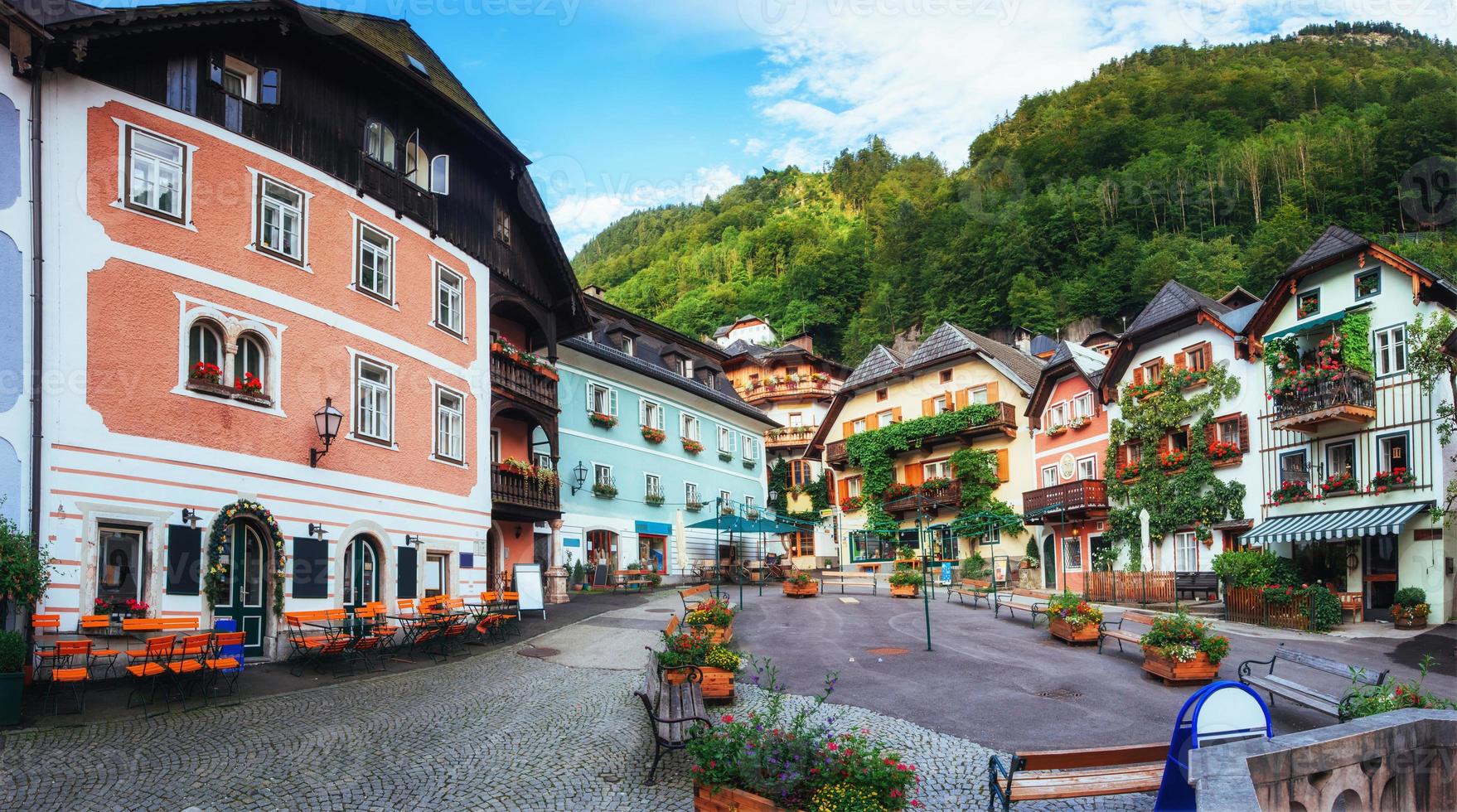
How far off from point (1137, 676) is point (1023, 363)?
3267 cm

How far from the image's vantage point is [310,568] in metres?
17.5

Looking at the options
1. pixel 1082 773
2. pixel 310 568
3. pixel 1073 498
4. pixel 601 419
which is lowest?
pixel 1082 773

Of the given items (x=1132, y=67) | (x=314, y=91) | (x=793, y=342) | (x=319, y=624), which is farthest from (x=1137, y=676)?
(x=1132, y=67)

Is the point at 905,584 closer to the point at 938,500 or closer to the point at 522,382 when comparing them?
the point at 522,382

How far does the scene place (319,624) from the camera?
16453 millimetres

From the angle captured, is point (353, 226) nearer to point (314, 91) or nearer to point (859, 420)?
point (314, 91)

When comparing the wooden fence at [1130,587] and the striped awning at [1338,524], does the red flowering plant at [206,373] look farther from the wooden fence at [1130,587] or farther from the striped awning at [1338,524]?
the striped awning at [1338,524]

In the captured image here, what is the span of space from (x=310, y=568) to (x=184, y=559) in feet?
8.56

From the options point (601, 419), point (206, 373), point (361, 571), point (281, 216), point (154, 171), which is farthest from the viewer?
point (601, 419)

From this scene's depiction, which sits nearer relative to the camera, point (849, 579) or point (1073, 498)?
point (1073, 498)

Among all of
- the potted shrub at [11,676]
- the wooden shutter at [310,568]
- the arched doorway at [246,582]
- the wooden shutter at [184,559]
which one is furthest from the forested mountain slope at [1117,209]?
the potted shrub at [11,676]

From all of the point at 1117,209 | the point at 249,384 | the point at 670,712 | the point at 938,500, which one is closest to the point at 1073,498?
the point at 938,500

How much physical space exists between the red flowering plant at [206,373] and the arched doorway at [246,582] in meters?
2.32

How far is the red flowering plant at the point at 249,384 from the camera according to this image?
1641 cm
